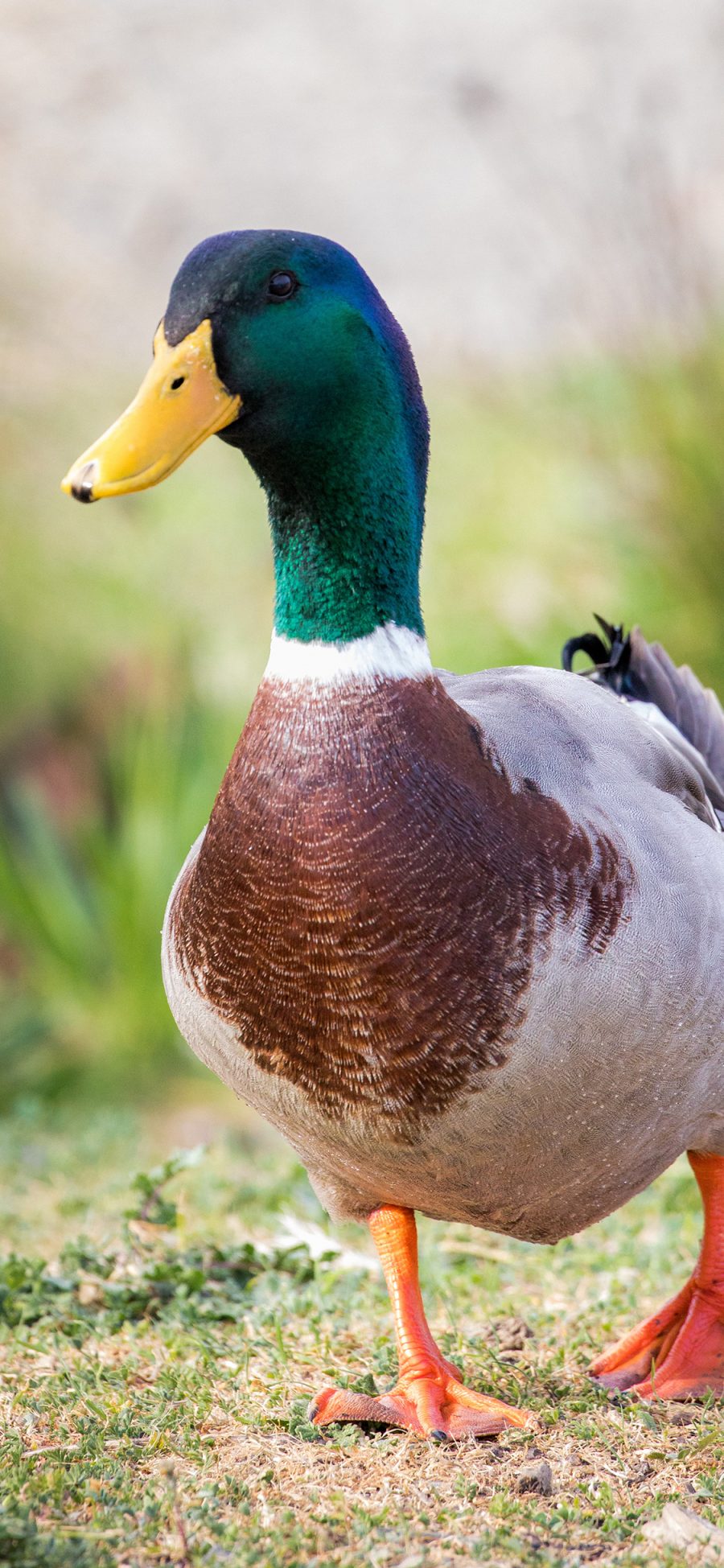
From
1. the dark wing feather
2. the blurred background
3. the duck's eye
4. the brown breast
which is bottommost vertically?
the brown breast

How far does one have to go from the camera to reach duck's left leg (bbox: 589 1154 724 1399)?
8.96 ft

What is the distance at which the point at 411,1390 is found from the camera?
2.56 m

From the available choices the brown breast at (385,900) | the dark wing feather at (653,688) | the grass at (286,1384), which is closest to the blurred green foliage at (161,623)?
the grass at (286,1384)

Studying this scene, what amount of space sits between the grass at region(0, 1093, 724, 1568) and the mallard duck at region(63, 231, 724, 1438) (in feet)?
0.51

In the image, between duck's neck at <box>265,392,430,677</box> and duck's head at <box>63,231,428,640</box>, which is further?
duck's neck at <box>265,392,430,677</box>

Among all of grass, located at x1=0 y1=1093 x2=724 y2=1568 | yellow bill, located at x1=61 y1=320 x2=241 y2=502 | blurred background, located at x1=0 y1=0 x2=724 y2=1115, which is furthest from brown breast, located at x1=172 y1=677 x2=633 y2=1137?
blurred background, located at x1=0 y1=0 x2=724 y2=1115

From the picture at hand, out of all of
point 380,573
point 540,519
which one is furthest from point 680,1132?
point 540,519

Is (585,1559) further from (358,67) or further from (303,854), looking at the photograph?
(358,67)

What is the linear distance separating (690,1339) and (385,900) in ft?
3.59

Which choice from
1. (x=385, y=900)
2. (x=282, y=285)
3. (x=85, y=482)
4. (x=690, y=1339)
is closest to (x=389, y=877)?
(x=385, y=900)

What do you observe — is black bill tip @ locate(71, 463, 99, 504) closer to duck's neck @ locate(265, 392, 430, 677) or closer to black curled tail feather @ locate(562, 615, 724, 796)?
duck's neck @ locate(265, 392, 430, 677)

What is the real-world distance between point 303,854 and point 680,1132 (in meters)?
0.80

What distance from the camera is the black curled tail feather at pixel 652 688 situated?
3.15m

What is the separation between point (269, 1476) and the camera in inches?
89.6
